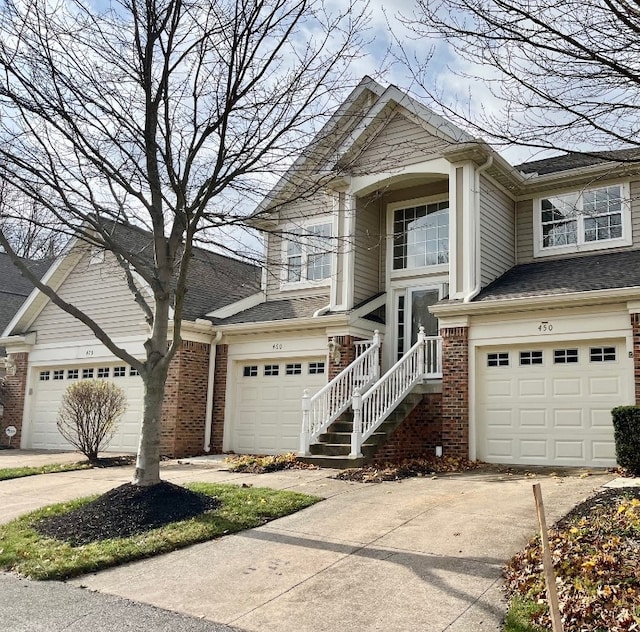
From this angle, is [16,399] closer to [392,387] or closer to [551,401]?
[392,387]

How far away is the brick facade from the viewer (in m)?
14.8

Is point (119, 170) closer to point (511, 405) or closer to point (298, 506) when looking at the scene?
point (298, 506)

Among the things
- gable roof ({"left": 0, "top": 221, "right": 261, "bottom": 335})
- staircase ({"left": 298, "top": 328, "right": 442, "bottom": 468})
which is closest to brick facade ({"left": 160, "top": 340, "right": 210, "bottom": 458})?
gable roof ({"left": 0, "top": 221, "right": 261, "bottom": 335})

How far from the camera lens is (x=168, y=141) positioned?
8.45 m

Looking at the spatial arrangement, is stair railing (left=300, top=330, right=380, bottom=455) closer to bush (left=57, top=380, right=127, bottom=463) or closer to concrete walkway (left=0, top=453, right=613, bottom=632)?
concrete walkway (left=0, top=453, right=613, bottom=632)

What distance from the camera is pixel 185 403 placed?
15.1 metres

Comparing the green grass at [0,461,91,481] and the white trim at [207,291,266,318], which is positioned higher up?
the white trim at [207,291,266,318]

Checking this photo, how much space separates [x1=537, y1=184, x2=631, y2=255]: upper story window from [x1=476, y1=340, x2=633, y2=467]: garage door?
130 inches

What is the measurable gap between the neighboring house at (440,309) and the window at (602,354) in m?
0.03

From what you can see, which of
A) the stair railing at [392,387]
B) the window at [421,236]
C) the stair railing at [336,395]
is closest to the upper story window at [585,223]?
the window at [421,236]

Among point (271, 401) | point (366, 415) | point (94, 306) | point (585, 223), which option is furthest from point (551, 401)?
point (94, 306)

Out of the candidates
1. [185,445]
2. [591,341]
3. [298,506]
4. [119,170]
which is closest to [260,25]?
[119,170]

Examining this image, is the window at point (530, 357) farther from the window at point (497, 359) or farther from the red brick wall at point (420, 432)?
the red brick wall at point (420, 432)

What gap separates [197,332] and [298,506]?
8.11 meters
